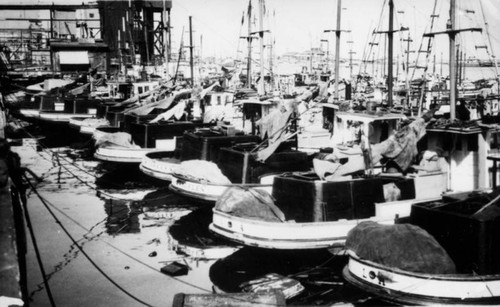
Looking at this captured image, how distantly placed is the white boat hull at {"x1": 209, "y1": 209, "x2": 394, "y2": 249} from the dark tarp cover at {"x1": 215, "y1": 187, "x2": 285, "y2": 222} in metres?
0.44

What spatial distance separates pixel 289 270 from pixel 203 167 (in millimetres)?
5419

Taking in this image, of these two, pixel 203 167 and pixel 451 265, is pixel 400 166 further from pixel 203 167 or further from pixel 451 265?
pixel 203 167

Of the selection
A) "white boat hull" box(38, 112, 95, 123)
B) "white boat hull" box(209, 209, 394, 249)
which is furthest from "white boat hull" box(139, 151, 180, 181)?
"white boat hull" box(38, 112, 95, 123)

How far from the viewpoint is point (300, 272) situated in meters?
12.3

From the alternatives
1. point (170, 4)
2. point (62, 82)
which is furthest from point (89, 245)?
point (170, 4)

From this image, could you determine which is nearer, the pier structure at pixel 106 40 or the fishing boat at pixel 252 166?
the fishing boat at pixel 252 166

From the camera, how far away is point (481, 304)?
8.77 meters

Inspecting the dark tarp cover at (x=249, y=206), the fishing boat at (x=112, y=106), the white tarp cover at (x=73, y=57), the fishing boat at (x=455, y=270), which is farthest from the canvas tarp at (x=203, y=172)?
the white tarp cover at (x=73, y=57)

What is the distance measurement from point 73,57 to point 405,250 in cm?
5899

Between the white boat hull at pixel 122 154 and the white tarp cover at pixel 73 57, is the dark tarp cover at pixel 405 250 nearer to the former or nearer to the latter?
the white boat hull at pixel 122 154

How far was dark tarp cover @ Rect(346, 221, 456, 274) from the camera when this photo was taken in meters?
9.18

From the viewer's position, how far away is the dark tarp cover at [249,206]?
12656 mm

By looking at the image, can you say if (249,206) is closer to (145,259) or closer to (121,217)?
(145,259)

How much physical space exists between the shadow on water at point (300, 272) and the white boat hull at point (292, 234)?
0.62 meters
